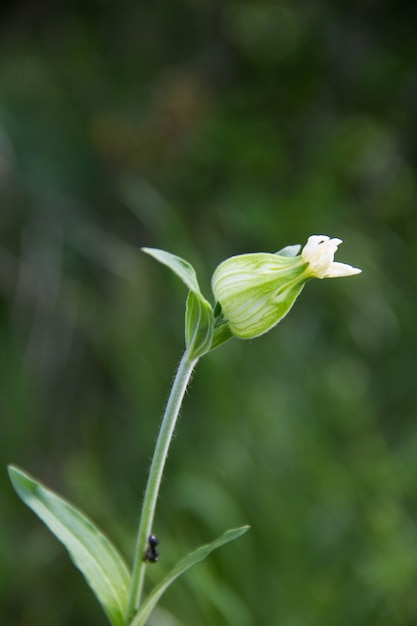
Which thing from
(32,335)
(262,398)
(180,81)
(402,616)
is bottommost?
(402,616)

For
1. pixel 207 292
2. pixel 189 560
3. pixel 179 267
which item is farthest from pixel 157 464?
pixel 207 292

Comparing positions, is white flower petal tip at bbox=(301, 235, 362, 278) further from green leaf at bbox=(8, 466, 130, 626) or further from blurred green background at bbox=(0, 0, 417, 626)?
blurred green background at bbox=(0, 0, 417, 626)

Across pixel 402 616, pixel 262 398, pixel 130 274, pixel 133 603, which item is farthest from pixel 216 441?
pixel 133 603

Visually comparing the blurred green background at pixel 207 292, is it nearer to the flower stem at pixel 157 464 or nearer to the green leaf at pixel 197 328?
the flower stem at pixel 157 464

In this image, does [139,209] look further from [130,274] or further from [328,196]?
[328,196]

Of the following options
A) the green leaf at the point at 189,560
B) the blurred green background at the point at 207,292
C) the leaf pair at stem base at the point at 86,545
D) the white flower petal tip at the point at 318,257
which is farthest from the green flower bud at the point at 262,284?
the blurred green background at the point at 207,292

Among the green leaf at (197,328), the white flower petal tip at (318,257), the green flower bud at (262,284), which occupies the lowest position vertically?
the green leaf at (197,328)
